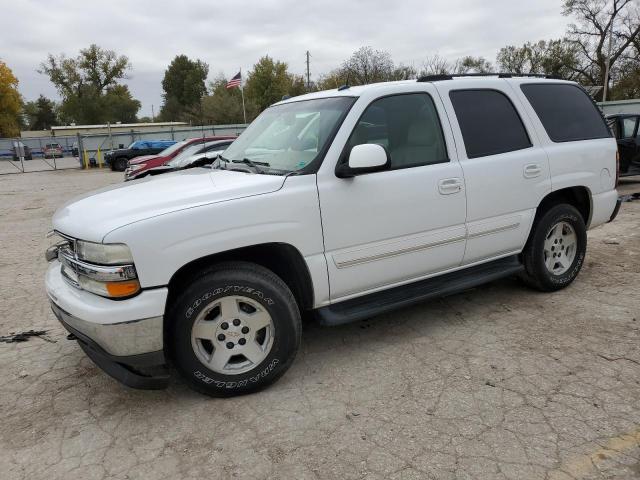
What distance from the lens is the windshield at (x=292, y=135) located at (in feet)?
11.1

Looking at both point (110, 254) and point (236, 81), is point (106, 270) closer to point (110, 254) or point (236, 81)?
point (110, 254)

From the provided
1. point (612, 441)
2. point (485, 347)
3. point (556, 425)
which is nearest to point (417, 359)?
point (485, 347)

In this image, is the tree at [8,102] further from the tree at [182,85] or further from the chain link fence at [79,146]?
the chain link fence at [79,146]

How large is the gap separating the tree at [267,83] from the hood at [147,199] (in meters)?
55.8

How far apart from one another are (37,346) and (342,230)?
2707 mm

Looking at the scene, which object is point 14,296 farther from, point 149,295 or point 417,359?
point 417,359

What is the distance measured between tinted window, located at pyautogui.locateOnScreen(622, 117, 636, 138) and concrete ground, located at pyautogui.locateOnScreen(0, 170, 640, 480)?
26.6 ft

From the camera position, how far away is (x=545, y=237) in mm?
4379

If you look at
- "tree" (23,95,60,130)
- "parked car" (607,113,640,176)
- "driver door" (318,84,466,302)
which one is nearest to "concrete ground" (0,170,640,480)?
"driver door" (318,84,466,302)

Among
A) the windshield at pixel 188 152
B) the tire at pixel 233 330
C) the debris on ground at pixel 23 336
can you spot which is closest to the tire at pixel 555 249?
the tire at pixel 233 330

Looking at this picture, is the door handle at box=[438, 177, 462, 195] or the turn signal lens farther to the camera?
the door handle at box=[438, 177, 462, 195]

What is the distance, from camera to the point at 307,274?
3197 mm

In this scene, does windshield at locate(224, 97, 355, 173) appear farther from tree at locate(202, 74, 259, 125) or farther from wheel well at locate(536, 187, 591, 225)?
tree at locate(202, 74, 259, 125)

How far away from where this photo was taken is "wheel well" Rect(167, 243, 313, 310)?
9.70 feet
